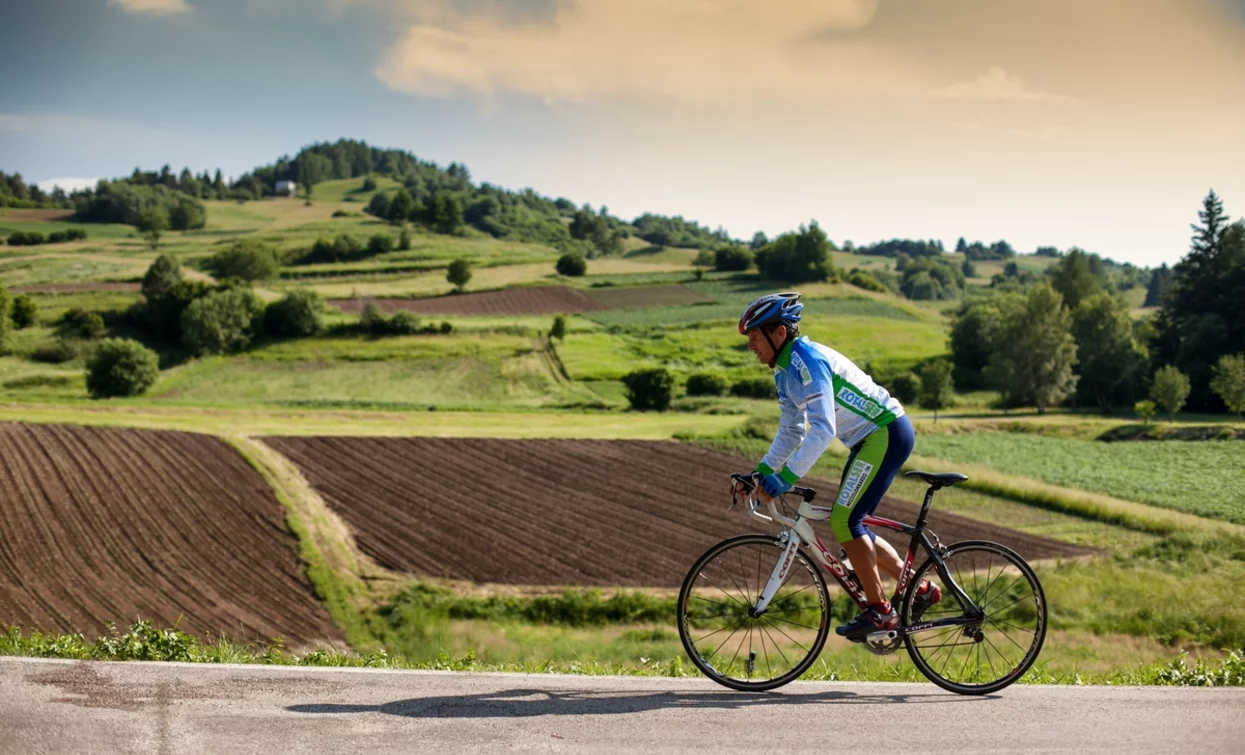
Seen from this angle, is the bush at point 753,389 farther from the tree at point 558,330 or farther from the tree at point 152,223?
the tree at point 152,223

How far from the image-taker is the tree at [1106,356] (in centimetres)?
3359

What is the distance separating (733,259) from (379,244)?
150 ft

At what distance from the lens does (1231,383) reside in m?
17.2

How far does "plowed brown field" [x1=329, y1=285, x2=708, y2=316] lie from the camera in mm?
83500

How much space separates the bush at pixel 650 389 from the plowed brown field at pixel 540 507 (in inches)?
630

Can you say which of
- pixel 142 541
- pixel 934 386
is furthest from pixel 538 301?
pixel 142 541

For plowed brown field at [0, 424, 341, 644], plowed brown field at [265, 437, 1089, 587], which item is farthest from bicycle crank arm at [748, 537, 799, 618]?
plowed brown field at [265, 437, 1089, 587]

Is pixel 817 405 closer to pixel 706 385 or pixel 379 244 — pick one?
pixel 706 385

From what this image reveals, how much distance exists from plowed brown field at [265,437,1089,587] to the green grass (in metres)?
2.69

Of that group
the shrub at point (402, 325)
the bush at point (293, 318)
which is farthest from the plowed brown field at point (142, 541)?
the shrub at point (402, 325)

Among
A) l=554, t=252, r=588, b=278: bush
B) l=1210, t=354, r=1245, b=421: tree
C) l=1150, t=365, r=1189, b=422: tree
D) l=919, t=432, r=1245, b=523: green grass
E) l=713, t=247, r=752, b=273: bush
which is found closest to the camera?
l=919, t=432, r=1245, b=523: green grass

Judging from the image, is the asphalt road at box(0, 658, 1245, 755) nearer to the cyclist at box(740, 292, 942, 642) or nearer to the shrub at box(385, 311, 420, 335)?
the cyclist at box(740, 292, 942, 642)

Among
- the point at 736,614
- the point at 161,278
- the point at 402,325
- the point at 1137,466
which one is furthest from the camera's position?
the point at 161,278

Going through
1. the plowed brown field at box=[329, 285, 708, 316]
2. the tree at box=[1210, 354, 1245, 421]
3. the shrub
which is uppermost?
the tree at box=[1210, 354, 1245, 421]
